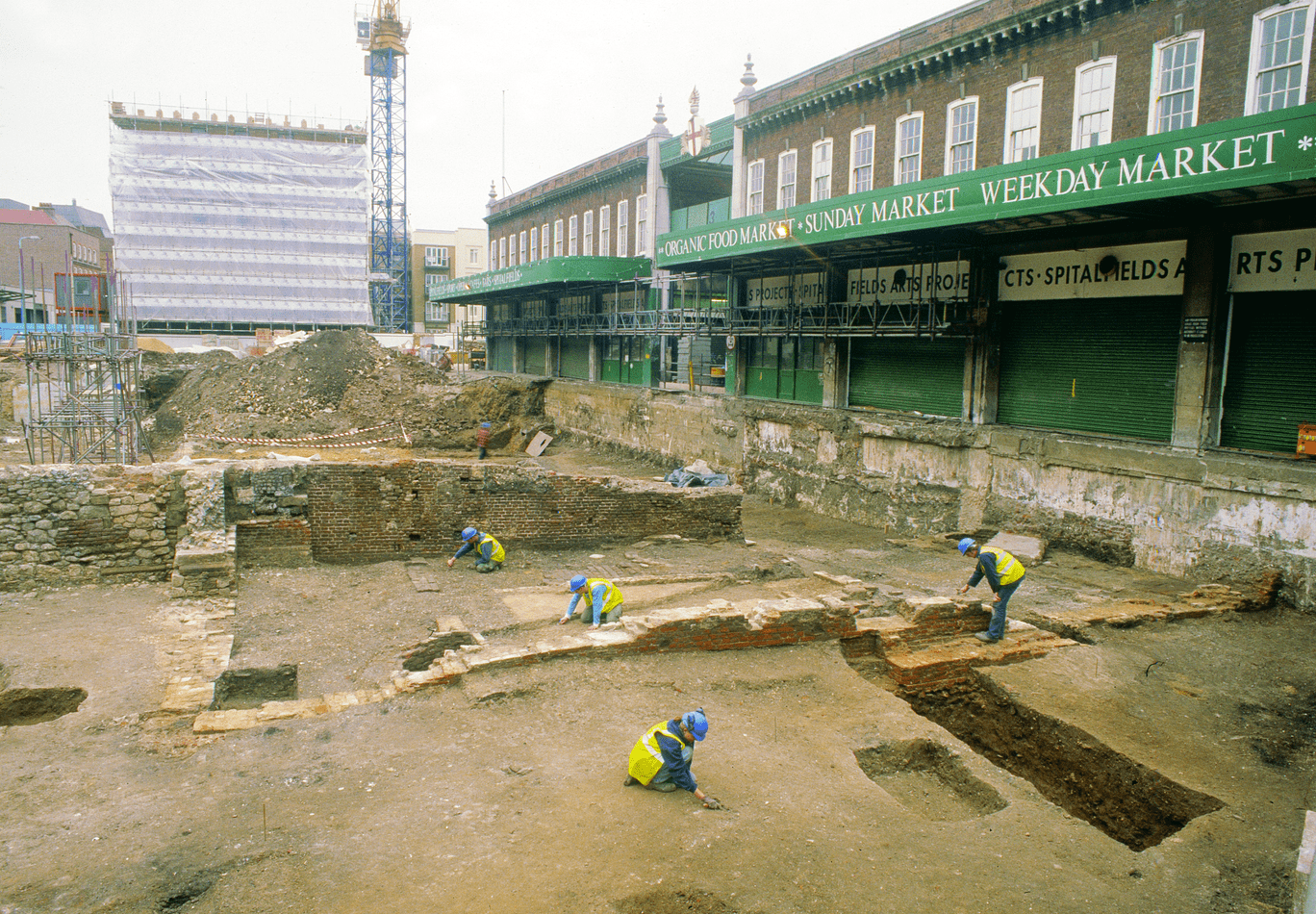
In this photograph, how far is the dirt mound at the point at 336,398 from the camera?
31.0 m

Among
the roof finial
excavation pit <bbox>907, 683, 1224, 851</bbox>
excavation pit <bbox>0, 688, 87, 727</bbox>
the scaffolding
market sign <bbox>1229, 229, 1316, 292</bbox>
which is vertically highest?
the roof finial

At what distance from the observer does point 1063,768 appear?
7.93 metres

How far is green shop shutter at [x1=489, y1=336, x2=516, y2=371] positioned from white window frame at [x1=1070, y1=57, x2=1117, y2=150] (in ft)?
107

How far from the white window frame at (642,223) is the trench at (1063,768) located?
2826cm

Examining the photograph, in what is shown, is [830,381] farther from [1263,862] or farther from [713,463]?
[1263,862]

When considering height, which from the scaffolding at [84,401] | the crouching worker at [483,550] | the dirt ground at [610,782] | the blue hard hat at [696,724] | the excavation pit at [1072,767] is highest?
the scaffolding at [84,401]

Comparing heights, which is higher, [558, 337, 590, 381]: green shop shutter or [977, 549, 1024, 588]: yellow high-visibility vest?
[558, 337, 590, 381]: green shop shutter

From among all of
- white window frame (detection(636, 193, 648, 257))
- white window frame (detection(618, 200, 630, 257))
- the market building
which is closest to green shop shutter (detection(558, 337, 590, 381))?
white window frame (detection(618, 200, 630, 257))

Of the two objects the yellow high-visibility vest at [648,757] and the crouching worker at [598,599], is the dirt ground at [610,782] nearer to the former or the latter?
the yellow high-visibility vest at [648,757]

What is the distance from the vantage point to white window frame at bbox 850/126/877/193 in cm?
2211

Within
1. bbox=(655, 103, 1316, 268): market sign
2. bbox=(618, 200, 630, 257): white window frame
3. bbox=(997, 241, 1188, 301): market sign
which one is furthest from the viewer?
bbox=(618, 200, 630, 257): white window frame

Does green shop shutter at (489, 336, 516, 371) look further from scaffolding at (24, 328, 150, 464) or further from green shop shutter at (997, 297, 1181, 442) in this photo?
green shop shutter at (997, 297, 1181, 442)

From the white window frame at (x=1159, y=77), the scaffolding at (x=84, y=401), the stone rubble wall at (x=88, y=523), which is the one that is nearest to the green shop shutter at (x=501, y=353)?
the scaffolding at (x=84, y=401)

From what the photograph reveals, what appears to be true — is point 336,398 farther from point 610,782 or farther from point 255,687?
point 610,782
